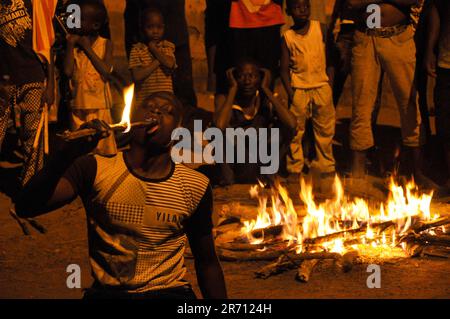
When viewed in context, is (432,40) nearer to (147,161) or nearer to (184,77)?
(184,77)

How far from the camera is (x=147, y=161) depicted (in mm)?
4324

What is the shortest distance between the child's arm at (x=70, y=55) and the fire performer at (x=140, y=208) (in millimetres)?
4647

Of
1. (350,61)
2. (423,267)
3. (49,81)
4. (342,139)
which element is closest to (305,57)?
(350,61)

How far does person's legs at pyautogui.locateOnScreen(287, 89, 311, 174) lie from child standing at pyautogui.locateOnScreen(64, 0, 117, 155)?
5.77ft

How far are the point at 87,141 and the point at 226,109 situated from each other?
548 cm

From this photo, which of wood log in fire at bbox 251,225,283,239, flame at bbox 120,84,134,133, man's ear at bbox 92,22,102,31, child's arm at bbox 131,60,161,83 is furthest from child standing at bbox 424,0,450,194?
flame at bbox 120,84,134,133

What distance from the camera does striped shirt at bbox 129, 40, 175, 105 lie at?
372 inches

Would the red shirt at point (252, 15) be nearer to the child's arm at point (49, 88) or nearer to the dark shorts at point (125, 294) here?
the child's arm at point (49, 88)

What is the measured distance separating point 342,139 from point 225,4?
203 cm

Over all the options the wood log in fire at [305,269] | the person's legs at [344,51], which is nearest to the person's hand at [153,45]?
the person's legs at [344,51]

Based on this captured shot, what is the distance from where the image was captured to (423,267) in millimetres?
6719

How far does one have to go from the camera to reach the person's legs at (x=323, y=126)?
9336mm

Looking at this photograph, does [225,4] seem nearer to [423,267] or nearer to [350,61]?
[350,61]

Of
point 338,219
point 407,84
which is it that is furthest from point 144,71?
point 338,219
